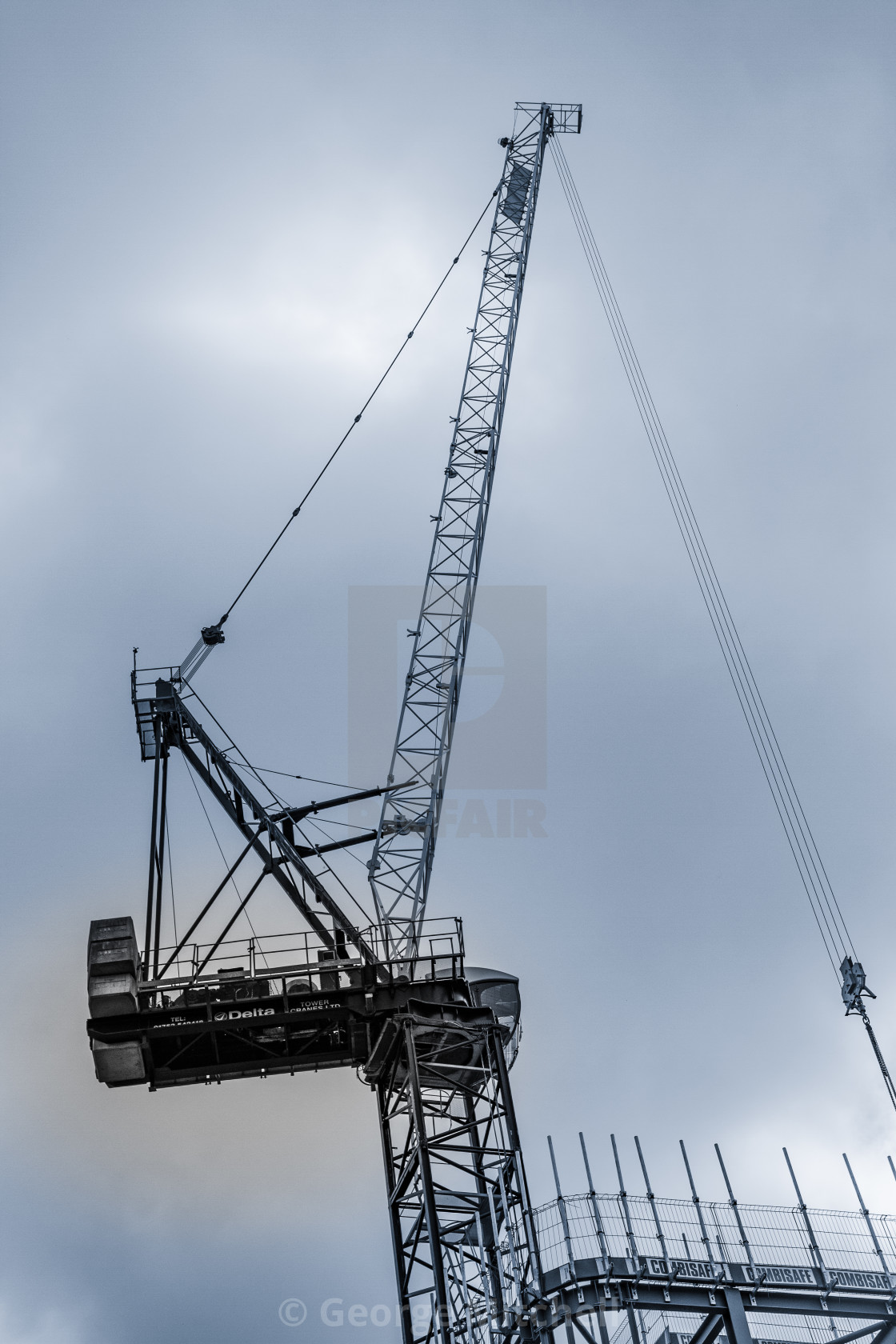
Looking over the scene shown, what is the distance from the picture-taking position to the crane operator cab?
44.7 m

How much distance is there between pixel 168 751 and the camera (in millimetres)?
52500

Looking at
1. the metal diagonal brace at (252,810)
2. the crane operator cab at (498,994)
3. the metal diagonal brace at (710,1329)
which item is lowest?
the metal diagonal brace at (710,1329)

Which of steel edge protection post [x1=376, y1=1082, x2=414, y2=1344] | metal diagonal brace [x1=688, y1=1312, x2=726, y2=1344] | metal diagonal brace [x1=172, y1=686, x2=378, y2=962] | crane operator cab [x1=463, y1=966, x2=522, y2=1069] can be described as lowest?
metal diagonal brace [x1=688, y1=1312, x2=726, y2=1344]

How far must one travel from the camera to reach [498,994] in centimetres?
4481

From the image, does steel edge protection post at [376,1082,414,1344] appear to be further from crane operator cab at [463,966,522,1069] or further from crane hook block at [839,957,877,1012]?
crane hook block at [839,957,877,1012]

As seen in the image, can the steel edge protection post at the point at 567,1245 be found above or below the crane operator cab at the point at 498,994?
below

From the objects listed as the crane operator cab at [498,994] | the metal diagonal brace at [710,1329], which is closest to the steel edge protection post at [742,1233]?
the metal diagonal brace at [710,1329]

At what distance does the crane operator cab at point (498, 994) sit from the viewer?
147 feet

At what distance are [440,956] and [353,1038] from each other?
12.3 feet

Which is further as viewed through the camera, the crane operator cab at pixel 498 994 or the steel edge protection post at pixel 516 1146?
A: the crane operator cab at pixel 498 994

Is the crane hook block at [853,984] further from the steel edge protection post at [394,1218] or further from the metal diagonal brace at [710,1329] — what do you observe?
the steel edge protection post at [394,1218]

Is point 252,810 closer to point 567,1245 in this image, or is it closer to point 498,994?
point 498,994

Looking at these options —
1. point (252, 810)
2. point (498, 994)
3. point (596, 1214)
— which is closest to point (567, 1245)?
point (596, 1214)

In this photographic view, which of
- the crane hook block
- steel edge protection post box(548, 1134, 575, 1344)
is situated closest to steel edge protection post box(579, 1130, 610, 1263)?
steel edge protection post box(548, 1134, 575, 1344)
